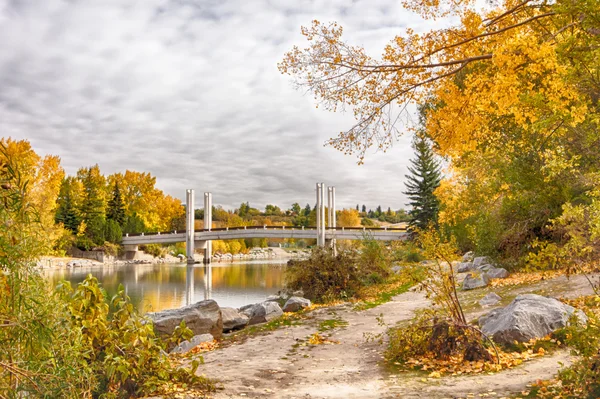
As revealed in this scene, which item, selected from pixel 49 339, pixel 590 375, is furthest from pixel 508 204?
pixel 49 339

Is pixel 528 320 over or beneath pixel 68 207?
beneath

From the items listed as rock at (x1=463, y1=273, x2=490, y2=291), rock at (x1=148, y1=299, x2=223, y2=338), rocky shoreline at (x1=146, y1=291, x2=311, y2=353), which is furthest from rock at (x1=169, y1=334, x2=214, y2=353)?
rock at (x1=463, y1=273, x2=490, y2=291)

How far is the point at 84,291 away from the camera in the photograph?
4559mm

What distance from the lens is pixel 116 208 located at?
170ft

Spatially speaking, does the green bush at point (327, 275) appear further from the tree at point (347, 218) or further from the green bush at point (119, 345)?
the tree at point (347, 218)

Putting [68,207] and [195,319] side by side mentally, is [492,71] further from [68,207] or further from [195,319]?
[68,207]

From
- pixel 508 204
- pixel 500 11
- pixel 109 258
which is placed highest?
pixel 500 11

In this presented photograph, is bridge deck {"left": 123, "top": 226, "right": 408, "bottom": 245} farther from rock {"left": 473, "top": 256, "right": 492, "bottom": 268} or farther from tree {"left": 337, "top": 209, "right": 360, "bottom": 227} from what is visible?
tree {"left": 337, "top": 209, "right": 360, "bottom": 227}

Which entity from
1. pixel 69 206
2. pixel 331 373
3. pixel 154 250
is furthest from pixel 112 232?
pixel 331 373

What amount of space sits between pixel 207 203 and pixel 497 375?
49065 mm

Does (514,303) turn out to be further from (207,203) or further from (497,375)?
(207,203)

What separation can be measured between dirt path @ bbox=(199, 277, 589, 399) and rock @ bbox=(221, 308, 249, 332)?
263 centimetres

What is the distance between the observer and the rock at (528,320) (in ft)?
19.6

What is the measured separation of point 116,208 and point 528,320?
2004 inches
